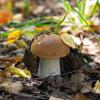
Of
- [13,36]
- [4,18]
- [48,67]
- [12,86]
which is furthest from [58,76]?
[4,18]

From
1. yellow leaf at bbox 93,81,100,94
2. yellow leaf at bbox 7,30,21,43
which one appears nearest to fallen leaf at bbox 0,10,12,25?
yellow leaf at bbox 7,30,21,43

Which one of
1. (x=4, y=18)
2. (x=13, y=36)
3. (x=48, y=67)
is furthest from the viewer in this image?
(x=4, y=18)

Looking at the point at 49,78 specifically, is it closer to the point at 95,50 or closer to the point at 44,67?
the point at 44,67

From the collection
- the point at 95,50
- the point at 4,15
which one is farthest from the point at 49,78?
the point at 4,15

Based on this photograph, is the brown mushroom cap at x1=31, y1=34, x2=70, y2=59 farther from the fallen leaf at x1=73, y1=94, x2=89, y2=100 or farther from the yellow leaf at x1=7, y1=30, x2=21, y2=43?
the yellow leaf at x1=7, y1=30, x2=21, y2=43

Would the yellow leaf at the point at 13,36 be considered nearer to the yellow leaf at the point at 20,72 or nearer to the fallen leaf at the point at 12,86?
the yellow leaf at the point at 20,72

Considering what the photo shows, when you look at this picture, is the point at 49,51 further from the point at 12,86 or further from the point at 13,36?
the point at 13,36

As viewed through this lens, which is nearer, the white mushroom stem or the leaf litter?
the leaf litter

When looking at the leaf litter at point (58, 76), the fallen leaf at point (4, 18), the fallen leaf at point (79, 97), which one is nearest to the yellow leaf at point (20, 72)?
the leaf litter at point (58, 76)
